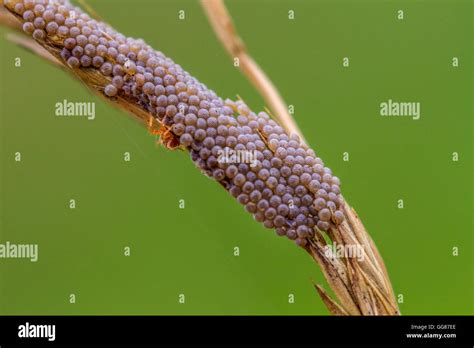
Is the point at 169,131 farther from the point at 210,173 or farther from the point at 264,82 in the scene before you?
the point at 264,82

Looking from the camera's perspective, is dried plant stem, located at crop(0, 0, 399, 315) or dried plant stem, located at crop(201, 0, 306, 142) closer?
dried plant stem, located at crop(0, 0, 399, 315)

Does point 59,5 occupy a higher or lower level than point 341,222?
higher

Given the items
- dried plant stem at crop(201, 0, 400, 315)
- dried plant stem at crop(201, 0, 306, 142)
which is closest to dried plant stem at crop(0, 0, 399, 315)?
dried plant stem at crop(201, 0, 400, 315)

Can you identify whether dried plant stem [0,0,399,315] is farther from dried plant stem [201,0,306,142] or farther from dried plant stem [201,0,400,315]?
dried plant stem [201,0,306,142]

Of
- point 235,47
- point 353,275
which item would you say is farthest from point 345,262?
point 235,47

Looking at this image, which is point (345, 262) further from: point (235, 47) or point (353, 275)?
point (235, 47)

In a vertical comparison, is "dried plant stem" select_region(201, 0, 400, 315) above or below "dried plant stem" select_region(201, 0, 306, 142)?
below
